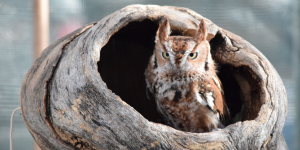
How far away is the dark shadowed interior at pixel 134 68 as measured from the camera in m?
1.22

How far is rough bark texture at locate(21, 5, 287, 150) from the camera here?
0.71 m

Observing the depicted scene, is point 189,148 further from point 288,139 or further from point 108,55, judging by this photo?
point 288,139

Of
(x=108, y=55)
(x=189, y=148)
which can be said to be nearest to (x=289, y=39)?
(x=108, y=55)

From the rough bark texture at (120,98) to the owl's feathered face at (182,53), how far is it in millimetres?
95

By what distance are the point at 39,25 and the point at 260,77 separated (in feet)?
4.15

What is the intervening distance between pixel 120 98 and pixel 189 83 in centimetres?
37

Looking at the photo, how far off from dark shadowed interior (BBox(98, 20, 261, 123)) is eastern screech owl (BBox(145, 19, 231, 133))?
0.18 metres

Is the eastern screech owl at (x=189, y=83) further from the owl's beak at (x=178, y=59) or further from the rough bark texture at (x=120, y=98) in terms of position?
the rough bark texture at (x=120, y=98)

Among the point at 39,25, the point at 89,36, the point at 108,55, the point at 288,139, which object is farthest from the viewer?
the point at 288,139

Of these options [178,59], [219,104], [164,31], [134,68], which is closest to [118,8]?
[134,68]

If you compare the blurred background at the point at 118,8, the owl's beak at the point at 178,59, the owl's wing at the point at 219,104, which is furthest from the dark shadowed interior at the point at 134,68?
the blurred background at the point at 118,8

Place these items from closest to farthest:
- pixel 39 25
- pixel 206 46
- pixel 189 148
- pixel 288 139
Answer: pixel 189 148, pixel 206 46, pixel 39 25, pixel 288 139

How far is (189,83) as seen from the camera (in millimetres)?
992

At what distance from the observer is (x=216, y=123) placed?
39.2 inches
